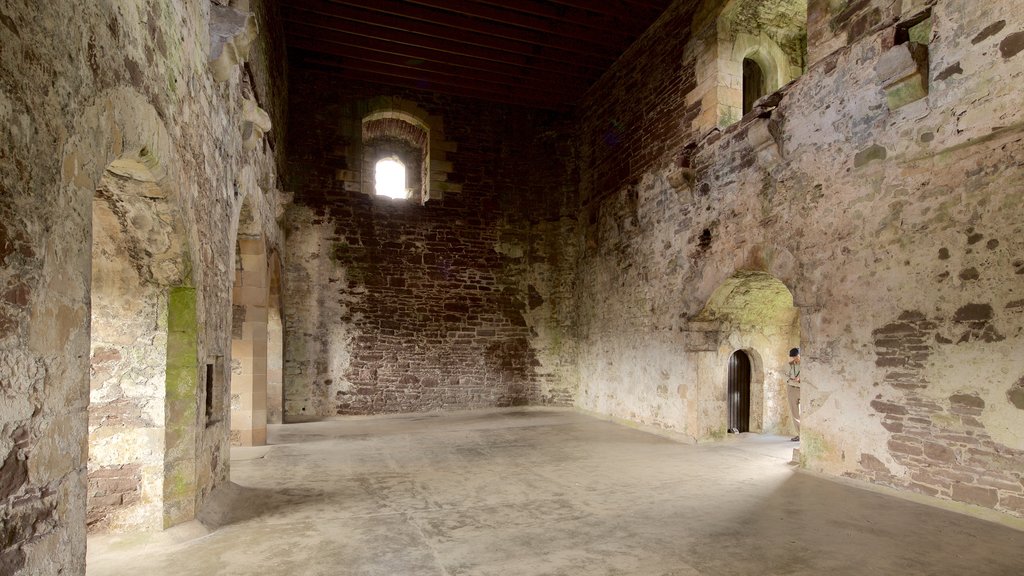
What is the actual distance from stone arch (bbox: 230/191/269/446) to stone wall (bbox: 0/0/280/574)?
2.47 meters

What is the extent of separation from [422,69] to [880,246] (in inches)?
257

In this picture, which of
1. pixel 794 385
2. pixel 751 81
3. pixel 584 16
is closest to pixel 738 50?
pixel 751 81

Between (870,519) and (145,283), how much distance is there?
4.48 metres

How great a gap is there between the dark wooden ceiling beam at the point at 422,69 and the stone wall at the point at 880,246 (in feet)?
8.28

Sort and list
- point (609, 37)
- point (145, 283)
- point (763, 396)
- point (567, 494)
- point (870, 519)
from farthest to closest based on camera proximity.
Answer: point (609, 37)
point (763, 396)
point (567, 494)
point (870, 519)
point (145, 283)

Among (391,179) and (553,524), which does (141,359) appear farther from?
(391,179)

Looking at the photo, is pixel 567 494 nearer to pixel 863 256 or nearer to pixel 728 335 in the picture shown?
pixel 863 256

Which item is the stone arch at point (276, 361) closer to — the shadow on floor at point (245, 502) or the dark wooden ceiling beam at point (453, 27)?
the dark wooden ceiling beam at point (453, 27)

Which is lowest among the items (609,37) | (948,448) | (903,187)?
(948,448)

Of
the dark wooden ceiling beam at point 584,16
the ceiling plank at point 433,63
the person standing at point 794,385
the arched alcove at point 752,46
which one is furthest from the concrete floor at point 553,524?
the ceiling plank at point 433,63

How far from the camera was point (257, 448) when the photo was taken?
5770mm

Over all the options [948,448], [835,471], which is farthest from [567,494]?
[948,448]

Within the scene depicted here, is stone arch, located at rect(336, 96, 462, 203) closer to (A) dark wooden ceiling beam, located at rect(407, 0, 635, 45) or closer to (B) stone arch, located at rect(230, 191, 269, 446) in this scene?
(A) dark wooden ceiling beam, located at rect(407, 0, 635, 45)

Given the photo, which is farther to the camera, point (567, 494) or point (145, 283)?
point (567, 494)
